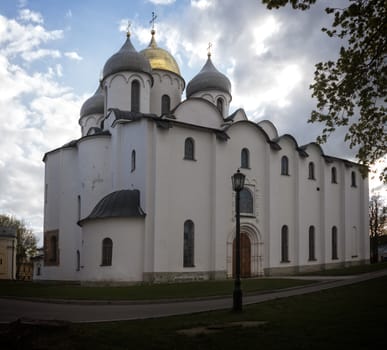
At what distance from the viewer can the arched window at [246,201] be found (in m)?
28.6

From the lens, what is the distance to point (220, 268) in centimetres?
2645

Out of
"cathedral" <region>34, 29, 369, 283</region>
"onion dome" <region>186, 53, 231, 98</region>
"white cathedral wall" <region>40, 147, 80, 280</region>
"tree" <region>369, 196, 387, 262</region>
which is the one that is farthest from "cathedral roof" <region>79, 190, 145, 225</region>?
"tree" <region>369, 196, 387, 262</region>

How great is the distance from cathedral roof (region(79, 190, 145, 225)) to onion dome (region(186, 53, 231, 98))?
14.6 m

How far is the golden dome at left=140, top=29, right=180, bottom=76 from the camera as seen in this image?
35375mm

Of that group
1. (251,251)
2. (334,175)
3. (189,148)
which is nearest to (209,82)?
(189,148)

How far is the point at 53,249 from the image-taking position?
32406mm

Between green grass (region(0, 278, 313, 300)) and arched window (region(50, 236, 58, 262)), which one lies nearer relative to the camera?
green grass (region(0, 278, 313, 300))

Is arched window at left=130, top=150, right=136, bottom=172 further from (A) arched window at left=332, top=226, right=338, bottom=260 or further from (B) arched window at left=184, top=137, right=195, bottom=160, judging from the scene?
(A) arched window at left=332, top=226, right=338, bottom=260

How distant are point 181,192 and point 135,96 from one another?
29.5 feet

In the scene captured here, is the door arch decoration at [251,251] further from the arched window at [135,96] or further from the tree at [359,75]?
the tree at [359,75]

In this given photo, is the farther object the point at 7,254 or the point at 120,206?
the point at 7,254

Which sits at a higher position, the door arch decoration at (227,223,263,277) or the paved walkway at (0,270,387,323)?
the door arch decoration at (227,223,263,277)

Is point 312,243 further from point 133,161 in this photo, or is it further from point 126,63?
point 126,63

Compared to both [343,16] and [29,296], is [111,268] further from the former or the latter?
A: [343,16]
